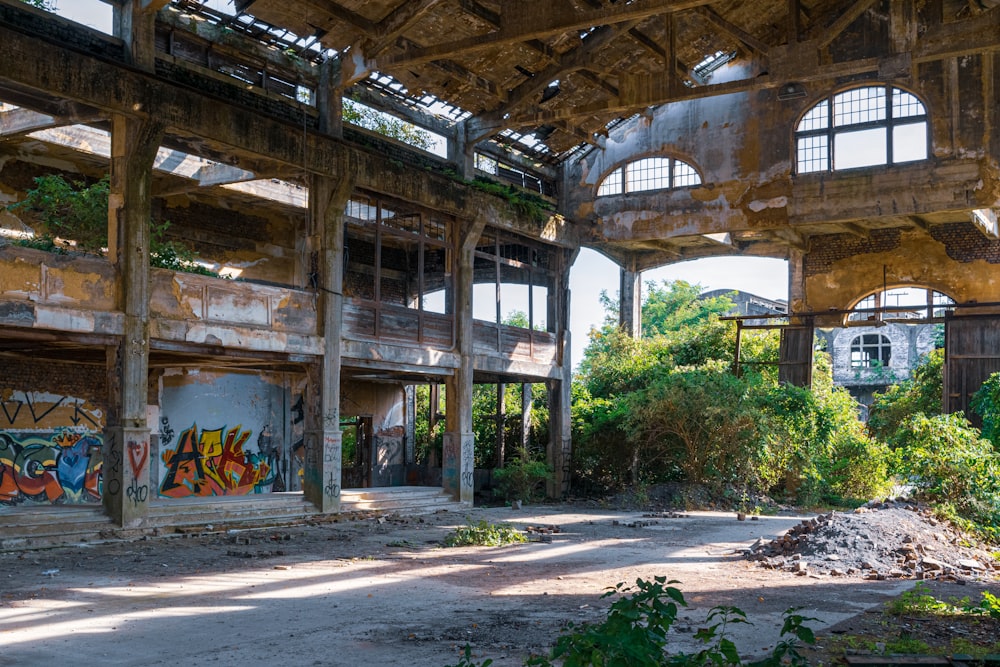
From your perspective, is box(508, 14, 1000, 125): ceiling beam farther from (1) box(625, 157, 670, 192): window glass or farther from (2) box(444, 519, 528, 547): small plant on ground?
(2) box(444, 519, 528, 547): small plant on ground

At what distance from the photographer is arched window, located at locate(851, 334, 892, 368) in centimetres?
4475

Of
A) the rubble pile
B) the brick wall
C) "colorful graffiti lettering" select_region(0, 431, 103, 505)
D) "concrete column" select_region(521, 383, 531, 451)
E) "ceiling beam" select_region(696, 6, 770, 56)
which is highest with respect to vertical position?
"ceiling beam" select_region(696, 6, 770, 56)

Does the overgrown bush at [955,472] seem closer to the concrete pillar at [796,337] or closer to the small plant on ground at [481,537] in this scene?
the small plant on ground at [481,537]

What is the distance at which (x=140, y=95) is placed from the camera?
15031 mm

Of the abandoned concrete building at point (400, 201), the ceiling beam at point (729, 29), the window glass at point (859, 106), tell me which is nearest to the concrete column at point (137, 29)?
the abandoned concrete building at point (400, 201)

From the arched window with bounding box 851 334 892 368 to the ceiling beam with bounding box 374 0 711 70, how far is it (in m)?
32.6

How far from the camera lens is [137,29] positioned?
50.3 ft

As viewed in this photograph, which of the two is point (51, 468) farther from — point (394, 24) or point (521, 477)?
point (521, 477)

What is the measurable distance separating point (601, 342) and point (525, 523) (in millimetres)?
12311

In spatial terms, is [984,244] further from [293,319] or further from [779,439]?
[293,319]

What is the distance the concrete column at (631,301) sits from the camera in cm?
2891

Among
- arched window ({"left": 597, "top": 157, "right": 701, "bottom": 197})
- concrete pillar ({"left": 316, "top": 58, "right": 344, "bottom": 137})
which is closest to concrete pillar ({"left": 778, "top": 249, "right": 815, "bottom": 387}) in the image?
arched window ({"left": 597, "top": 157, "right": 701, "bottom": 197})

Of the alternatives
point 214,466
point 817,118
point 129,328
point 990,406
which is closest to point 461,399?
point 214,466

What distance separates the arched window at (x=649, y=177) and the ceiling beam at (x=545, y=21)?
909 cm
